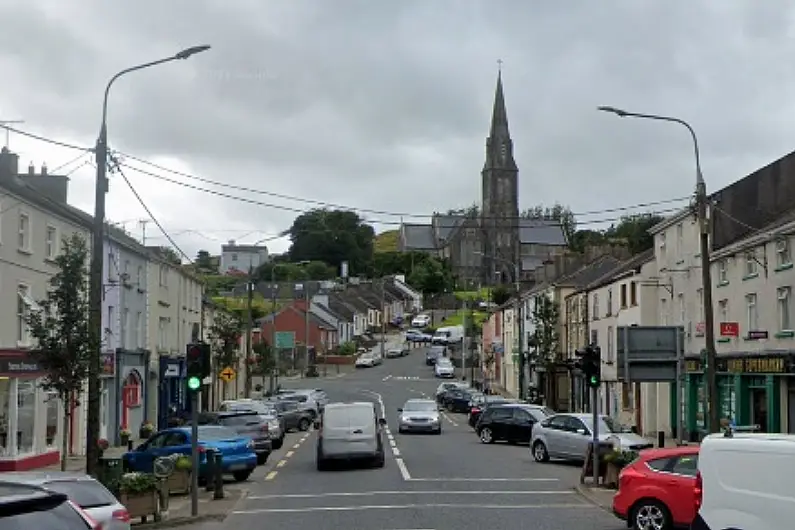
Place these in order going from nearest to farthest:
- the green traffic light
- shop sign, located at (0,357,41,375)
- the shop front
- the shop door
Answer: the green traffic light < shop sign, located at (0,357,41,375) < the shop front < the shop door

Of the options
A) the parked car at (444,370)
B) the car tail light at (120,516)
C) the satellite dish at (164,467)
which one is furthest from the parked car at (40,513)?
the parked car at (444,370)

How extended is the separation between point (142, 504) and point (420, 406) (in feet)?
98.6

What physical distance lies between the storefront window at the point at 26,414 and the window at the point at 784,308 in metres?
23.5

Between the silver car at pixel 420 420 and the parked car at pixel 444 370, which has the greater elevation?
the parked car at pixel 444 370

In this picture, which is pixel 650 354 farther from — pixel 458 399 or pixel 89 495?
pixel 458 399

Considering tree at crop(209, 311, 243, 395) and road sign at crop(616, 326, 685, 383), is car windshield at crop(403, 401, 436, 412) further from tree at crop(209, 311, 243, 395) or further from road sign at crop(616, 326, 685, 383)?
road sign at crop(616, 326, 685, 383)

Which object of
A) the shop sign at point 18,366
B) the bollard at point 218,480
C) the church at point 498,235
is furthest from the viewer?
the church at point 498,235

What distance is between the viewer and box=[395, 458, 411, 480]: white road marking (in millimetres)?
27469

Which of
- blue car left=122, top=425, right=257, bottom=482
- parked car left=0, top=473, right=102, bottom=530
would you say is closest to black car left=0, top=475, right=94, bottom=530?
parked car left=0, top=473, right=102, bottom=530

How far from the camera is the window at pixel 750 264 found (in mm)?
37434

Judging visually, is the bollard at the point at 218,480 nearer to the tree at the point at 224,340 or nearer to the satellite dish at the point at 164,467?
the satellite dish at the point at 164,467

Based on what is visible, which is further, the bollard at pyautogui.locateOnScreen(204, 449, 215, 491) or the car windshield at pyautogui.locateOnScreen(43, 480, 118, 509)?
the bollard at pyautogui.locateOnScreen(204, 449, 215, 491)

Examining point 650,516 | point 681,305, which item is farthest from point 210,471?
point 681,305

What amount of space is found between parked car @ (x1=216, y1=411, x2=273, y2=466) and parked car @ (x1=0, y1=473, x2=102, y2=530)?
25021mm
